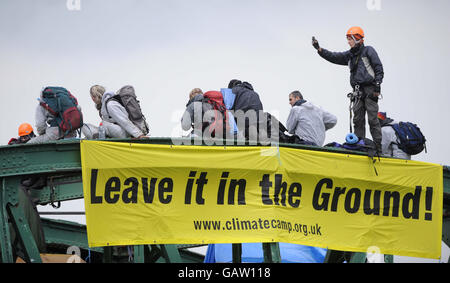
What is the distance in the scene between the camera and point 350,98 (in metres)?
16.3

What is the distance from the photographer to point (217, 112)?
14711 mm

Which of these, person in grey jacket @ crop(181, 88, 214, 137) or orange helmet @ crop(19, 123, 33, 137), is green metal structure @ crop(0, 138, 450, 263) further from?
orange helmet @ crop(19, 123, 33, 137)

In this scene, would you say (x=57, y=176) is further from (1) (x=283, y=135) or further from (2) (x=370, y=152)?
(2) (x=370, y=152)

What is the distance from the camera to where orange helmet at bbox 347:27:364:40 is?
16109mm

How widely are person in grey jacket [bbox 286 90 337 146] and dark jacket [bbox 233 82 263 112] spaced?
1080mm

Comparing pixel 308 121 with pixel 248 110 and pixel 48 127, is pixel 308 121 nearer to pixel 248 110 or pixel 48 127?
pixel 248 110

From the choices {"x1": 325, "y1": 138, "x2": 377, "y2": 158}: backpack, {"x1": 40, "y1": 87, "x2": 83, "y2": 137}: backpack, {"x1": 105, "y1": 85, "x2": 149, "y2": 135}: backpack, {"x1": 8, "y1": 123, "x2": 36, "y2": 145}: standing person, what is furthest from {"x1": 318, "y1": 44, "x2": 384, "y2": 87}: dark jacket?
{"x1": 8, "y1": 123, "x2": 36, "y2": 145}: standing person

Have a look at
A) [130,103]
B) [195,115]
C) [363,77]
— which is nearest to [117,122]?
[130,103]

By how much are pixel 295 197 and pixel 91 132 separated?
4510mm

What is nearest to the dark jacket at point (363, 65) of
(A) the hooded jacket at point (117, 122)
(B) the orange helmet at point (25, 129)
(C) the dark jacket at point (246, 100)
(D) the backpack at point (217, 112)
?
(C) the dark jacket at point (246, 100)

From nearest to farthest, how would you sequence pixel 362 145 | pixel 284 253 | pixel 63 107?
pixel 63 107
pixel 362 145
pixel 284 253

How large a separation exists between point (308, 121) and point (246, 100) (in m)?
1.54

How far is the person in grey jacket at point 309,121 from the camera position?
15.6 meters
